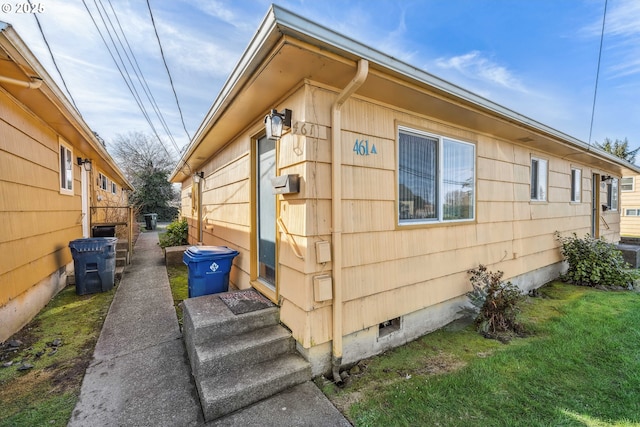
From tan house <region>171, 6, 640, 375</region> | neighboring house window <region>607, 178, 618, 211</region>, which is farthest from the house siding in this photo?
neighboring house window <region>607, 178, 618, 211</region>

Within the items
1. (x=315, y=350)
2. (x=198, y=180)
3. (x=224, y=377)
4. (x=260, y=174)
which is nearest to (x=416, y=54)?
(x=260, y=174)

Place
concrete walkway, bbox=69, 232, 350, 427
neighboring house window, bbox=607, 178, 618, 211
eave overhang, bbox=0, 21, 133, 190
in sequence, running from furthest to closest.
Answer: neighboring house window, bbox=607, 178, 618, 211 → eave overhang, bbox=0, 21, 133, 190 → concrete walkway, bbox=69, 232, 350, 427

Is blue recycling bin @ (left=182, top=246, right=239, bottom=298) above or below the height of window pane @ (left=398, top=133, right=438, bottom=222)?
below

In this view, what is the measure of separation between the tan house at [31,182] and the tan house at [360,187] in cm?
180

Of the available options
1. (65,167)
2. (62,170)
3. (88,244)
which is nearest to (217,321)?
(88,244)

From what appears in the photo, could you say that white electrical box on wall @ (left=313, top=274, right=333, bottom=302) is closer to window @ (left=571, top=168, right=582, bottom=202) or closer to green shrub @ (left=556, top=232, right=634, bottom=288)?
green shrub @ (left=556, top=232, right=634, bottom=288)

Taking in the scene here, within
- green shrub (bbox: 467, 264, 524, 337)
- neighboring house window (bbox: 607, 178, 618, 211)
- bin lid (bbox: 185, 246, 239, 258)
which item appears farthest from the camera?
neighboring house window (bbox: 607, 178, 618, 211)

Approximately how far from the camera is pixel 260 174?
Answer: 3.76 meters

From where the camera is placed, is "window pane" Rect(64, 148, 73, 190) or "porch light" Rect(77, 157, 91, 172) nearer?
"window pane" Rect(64, 148, 73, 190)

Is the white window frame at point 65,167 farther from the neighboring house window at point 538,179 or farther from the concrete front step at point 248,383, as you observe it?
the neighboring house window at point 538,179

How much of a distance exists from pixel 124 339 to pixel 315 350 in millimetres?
2249

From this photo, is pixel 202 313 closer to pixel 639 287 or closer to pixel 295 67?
pixel 295 67

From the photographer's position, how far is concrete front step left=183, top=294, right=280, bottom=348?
2.48 m

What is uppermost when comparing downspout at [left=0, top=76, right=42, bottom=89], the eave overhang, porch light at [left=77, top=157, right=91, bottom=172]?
the eave overhang
